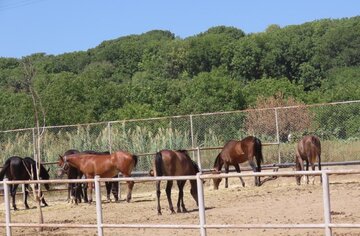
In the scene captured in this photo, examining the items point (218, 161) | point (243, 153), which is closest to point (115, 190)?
point (218, 161)

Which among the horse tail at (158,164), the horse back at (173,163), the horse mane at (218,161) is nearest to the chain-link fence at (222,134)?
the horse mane at (218,161)

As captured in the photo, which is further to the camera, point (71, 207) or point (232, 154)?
point (232, 154)

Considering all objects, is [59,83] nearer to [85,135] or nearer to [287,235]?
[85,135]

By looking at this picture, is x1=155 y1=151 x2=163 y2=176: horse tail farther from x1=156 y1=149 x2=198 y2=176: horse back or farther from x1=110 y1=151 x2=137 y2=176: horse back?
x1=110 y1=151 x2=137 y2=176: horse back

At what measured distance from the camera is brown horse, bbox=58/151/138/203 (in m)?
24.8

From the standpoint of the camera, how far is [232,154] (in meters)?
27.9

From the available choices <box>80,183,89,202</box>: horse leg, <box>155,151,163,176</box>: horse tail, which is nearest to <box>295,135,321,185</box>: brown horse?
<box>80,183,89,202</box>: horse leg

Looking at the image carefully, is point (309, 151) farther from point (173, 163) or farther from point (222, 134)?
point (173, 163)

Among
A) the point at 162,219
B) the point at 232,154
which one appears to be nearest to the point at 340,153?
the point at 232,154

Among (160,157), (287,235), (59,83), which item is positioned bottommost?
(287,235)

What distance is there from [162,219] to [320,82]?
58.1 m

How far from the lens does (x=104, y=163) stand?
82.0ft

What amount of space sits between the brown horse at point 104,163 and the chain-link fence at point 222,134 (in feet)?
16.6

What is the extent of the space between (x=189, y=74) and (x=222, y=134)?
2265 inches
